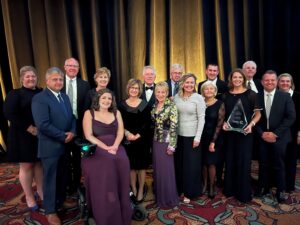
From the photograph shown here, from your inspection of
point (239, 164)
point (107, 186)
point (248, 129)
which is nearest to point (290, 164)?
point (239, 164)

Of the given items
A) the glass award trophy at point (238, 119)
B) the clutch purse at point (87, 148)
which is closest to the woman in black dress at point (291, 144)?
the glass award trophy at point (238, 119)

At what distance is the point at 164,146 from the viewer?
8.98 feet

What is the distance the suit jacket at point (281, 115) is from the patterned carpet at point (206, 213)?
2.42ft

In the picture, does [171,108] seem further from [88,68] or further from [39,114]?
[88,68]

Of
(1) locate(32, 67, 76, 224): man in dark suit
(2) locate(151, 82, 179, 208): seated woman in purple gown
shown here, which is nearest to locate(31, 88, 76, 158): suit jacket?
(1) locate(32, 67, 76, 224): man in dark suit

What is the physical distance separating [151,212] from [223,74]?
9.32ft

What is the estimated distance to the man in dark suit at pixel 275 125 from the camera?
109 inches

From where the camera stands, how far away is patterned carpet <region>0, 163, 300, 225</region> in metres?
2.51

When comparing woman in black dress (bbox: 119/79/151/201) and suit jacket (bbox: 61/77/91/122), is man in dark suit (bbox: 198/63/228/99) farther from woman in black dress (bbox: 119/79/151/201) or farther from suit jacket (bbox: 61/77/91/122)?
suit jacket (bbox: 61/77/91/122)

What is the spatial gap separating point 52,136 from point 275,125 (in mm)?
2314

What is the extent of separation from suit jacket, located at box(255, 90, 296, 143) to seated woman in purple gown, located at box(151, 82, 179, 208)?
3.31 ft

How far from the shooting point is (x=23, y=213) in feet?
8.99

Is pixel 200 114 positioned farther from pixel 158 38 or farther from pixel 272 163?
pixel 158 38

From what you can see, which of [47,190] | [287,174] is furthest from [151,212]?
[287,174]
